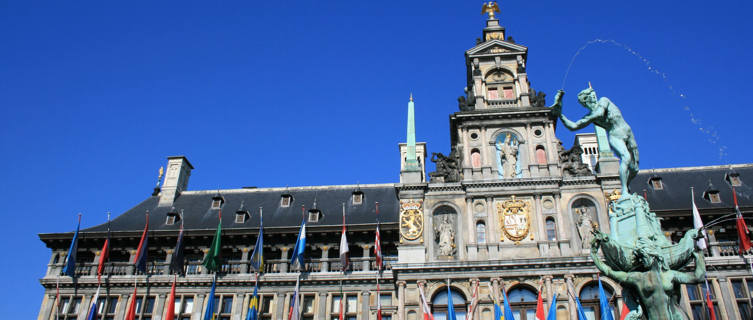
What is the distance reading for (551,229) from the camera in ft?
98.7

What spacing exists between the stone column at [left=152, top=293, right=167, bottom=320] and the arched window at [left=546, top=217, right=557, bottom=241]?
2016 centimetres

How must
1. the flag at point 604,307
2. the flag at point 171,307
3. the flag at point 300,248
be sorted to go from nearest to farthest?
the flag at point 604,307
the flag at point 171,307
the flag at point 300,248

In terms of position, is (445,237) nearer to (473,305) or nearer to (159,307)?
(473,305)

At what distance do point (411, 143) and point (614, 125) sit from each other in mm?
19407

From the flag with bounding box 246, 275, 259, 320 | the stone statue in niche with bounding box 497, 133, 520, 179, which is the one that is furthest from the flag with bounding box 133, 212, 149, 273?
the stone statue in niche with bounding box 497, 133, 520, 179

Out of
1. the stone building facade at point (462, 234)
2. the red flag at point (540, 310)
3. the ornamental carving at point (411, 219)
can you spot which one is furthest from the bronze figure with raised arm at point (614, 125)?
the ornamental carving at point (411, 219)

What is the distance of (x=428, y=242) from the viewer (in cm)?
3016

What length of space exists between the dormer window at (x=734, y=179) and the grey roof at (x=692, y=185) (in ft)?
0.54

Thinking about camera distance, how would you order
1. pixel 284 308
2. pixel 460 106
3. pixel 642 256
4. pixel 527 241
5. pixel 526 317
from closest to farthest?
1. pixel 642 256
2. pixel 526 317
3. pixel 527 241
4. pixel 284 308
5. pixel 460 106

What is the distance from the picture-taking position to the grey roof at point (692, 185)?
3275cm

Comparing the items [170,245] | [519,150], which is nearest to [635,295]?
[519,150]

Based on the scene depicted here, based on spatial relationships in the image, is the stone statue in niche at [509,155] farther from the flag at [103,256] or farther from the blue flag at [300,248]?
the flag at [103,256]

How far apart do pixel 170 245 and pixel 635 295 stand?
1101 inches

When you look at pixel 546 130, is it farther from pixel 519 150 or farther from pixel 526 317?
pixel 526 317
